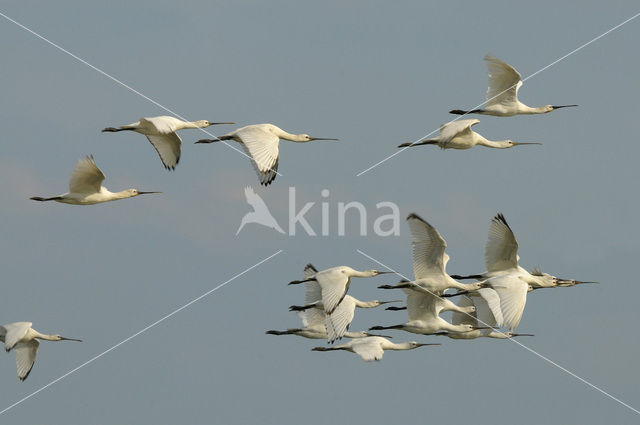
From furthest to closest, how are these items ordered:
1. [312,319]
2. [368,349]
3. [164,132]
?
[312,319] → [368,349] → [164,132]

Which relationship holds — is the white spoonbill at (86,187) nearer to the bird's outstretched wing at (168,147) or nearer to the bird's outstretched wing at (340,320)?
the bird's outstretched wing at (168,147)

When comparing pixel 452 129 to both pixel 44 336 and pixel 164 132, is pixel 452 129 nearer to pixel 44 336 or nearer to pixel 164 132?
pixel 164 132

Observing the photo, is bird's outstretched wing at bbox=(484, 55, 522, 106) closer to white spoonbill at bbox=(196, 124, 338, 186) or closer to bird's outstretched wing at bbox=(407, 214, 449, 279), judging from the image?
bird's outstretched wing at bbox=(407, 214, 449, 279)

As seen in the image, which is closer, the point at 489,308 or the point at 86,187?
the point at 86,187

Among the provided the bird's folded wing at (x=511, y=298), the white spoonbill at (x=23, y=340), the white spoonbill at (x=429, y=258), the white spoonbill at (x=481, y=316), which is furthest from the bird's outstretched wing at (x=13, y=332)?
the bird's folded wing at (x=511, y=298)

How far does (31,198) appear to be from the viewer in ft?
112

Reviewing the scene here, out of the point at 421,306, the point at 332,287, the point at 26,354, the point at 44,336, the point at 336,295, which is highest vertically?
the point at 332,287

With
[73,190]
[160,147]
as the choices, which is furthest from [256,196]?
[73,190]

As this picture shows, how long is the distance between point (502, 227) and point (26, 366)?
11977 millimetres

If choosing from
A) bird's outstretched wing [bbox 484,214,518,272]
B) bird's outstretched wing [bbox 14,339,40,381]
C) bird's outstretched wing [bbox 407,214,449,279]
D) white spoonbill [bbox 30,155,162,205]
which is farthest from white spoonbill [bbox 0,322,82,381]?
bird's outstretched wing [bbox 484,214,518,272]

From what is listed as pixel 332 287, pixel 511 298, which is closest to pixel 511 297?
pixel 511 298

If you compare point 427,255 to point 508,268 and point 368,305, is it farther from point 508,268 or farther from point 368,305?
point 368,305

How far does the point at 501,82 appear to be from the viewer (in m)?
35.0

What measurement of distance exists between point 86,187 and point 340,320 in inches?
258
